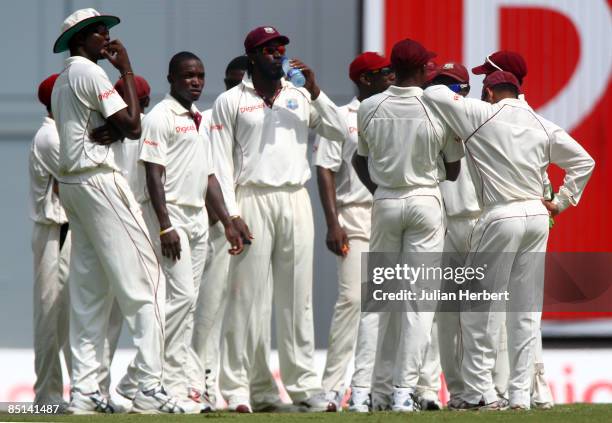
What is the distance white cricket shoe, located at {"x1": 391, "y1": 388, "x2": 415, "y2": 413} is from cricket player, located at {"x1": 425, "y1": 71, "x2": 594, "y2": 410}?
1.22 ft

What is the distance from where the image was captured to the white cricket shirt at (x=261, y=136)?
29.8 ft

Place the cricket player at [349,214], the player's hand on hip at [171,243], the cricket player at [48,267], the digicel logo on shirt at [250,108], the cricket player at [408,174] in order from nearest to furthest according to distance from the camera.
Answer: the cricket player at [408,174] → the player's hand on hip at [171,243] → the digicel logo on shirt at [250,108] → the cricket player at [48,267] → the cricket player at [349,214]

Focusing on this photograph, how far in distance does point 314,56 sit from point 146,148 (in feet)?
10.4

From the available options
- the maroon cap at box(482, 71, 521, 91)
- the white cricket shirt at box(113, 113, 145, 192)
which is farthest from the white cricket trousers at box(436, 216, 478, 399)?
the white cricket shirt at box(113, 113, 145, 192)

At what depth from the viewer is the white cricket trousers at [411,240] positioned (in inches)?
334

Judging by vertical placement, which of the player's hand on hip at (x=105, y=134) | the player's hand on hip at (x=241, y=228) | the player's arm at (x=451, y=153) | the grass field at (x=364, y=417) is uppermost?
the player's hand on hip at (x=105, y=134)

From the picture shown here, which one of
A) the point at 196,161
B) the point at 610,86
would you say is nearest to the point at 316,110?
the point at 196,161

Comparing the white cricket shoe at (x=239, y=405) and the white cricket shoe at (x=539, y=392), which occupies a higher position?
the white cricket shoe at (x=539, y=392)

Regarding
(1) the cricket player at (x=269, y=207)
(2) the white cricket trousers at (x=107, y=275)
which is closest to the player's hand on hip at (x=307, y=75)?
(1) the cricket player at (x=269, y=207)

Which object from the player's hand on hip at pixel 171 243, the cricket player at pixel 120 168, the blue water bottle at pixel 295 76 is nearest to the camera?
the cricket player at pixel 120 168

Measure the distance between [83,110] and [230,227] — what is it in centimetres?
124

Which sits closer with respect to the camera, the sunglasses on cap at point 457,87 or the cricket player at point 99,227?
the cricket player at point 99,227

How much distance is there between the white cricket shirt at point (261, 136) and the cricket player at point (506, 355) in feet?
3.29

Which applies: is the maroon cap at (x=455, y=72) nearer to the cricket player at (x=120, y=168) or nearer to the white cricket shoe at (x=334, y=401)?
the cricket player at (x=120, y=168)
